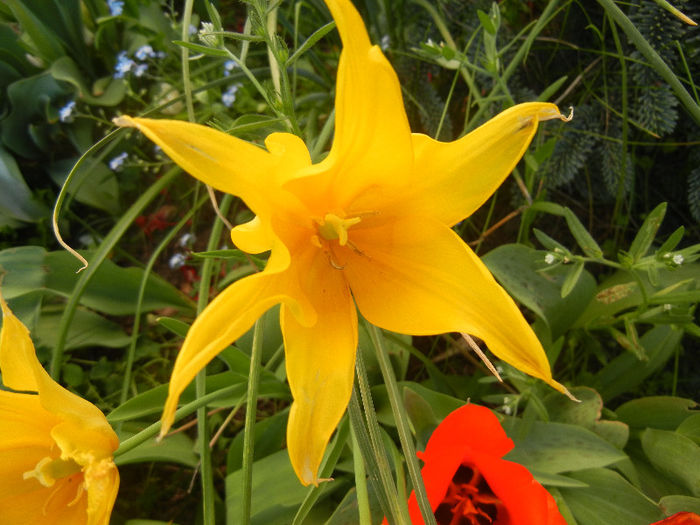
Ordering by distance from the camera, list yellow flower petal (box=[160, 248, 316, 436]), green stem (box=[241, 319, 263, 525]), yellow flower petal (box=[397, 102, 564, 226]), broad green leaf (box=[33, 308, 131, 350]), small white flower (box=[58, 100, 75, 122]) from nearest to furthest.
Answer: yellow flower petal (box=[160, 248, 316, 436]) → yellow flower petal (box=[397, 102, 564, 226]) → green stem (box=[241, 319, 263, 525]) → broad green leaf (box=[33, 308, 131, 350]) → small white flower (box=[58, 100, 75, 122])

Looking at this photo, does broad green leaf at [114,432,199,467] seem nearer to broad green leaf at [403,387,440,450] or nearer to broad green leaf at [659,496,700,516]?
broad green leaf at [403,387,440,450]

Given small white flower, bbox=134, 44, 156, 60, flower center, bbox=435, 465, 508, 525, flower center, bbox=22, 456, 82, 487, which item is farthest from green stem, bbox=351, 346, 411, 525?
small white flower, bbox=134, 44, 156, 60

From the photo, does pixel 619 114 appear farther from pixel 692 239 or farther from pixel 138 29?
pixel 138 29

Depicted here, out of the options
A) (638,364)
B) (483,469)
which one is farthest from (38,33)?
(638,364)

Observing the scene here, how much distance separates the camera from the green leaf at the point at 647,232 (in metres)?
0.89

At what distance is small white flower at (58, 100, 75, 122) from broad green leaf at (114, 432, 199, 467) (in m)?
0.71

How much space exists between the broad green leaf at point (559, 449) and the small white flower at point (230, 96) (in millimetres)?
882

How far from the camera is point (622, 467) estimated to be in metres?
0.98

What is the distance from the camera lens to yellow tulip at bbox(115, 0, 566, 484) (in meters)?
0.54

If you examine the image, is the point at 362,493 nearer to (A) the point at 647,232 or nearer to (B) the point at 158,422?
(B) the point at 158,422

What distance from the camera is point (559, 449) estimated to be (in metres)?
0.91

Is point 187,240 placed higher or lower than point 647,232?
lower

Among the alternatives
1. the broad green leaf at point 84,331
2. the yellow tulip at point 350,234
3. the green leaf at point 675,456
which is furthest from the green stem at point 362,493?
the broad green leaf at point 84,331

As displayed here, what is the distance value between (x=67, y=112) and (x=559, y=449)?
1.19m
